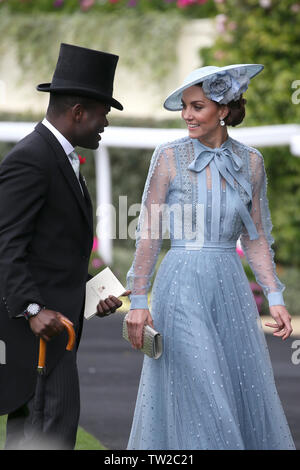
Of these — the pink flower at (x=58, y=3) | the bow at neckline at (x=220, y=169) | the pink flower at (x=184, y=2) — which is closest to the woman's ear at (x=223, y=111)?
the bow at neckline at (x=220, y=169)

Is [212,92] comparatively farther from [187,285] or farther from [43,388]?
[43,388]

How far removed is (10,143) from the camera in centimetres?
1477

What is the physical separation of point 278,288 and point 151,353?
0.69m

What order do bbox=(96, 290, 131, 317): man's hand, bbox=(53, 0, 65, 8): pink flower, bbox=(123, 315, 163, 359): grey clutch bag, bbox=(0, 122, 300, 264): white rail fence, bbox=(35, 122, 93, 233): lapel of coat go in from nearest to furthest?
1. bbox=(35, 122, 93, 233): lapel of coat
2. bbox=(96, 290, 131, 317): man's hand
3. bbox=(123, 315, 163, 359): grey clutch bag
4. bbox=(0, 122, 300, 264): white rail fence
5. bbox=(53, 0, 65, 8): pink flower

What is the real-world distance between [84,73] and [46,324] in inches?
39.5

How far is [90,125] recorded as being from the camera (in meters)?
4.11

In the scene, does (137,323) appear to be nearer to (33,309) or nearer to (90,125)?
(33,309)

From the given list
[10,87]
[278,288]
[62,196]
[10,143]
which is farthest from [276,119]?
[62,196]

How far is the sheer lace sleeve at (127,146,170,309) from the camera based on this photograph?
4570mm

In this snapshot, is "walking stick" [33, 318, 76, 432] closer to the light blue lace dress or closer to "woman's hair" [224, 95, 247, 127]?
the light blue lace dress

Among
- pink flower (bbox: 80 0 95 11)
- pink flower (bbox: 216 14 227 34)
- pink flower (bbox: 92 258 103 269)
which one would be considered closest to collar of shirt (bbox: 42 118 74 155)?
pink flower (bbox: 92 258 103 269)

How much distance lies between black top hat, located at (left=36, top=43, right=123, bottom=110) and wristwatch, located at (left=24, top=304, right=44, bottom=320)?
829mm

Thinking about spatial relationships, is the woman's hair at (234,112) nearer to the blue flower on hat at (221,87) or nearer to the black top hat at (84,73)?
the blue flower on hat at (221,87)

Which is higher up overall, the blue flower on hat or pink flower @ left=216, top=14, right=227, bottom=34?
pink flower @ left=216, top=14, right=227, bottom=34
